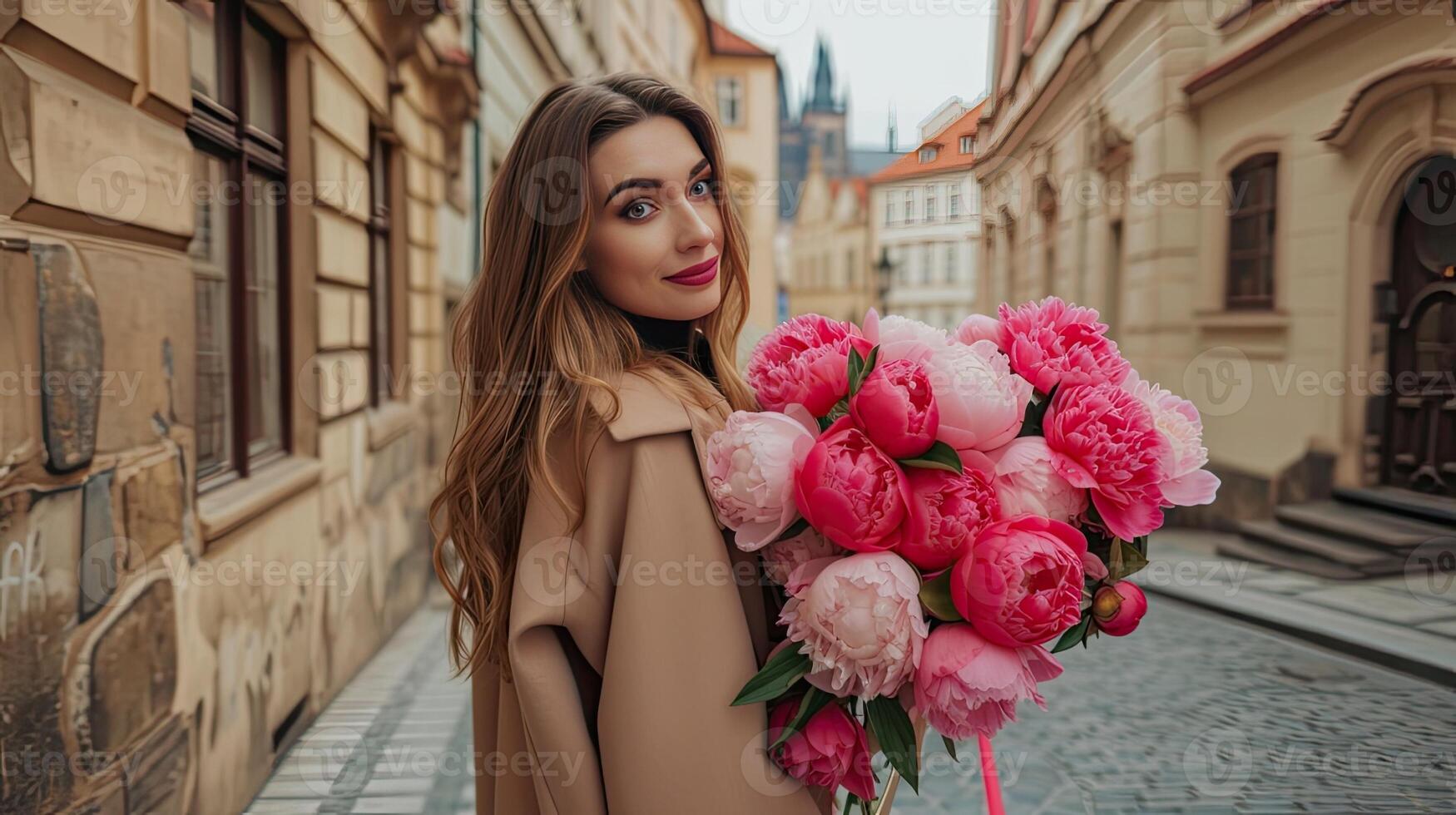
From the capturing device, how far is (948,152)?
1541 millimetres

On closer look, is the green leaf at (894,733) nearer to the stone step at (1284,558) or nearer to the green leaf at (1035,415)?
the green leaf at (1035,415)

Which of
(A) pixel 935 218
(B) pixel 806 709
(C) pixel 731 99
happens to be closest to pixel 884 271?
(A) pixel 935 218

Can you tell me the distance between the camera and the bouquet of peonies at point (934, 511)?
1041mm

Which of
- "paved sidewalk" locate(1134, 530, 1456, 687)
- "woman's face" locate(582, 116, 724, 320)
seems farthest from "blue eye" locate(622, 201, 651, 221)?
"paved sidewalk" locate(1134, 530, 1456, 687)

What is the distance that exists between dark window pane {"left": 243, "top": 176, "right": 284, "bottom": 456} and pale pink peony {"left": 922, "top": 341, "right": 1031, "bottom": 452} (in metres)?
2.57

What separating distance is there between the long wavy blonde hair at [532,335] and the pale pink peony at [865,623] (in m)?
0.39

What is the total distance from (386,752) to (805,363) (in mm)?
2651

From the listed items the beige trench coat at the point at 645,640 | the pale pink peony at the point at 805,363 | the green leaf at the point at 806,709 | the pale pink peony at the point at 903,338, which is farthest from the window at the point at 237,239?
the green leaf at the point at 806,709

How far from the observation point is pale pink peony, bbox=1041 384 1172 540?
1.08 metres

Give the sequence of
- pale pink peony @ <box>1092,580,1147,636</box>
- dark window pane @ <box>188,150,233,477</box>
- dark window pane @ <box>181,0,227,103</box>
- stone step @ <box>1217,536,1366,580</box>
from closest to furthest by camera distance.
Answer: pale pink peony @ <box>1092,580,1147,636</box>
stone step @ <box>1217,536,1366,580</box>
dark window pane @ <box>181,0,227,103</box>
dark window pane @ <box>188,150,233,477</box>

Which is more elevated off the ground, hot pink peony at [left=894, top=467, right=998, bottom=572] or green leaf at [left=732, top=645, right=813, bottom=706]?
hot pink peony at [left=894, top=467, right=998, bottom=572]

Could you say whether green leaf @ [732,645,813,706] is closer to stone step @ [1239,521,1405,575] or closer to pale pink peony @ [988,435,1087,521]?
pale pink peony @ [988,435,1087,521]

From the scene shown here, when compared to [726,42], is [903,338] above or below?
below

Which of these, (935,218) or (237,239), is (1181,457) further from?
(237,239)
